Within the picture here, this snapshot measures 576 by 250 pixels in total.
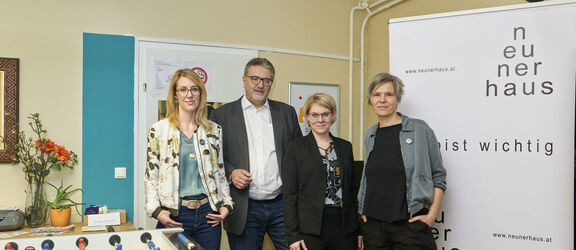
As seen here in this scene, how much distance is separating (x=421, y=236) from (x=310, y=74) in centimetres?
217

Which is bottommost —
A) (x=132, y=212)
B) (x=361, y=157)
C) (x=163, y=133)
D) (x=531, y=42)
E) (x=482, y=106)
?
(x=132, y=212)

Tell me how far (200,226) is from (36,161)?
4.72 ft

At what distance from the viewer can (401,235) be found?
76.0 inches

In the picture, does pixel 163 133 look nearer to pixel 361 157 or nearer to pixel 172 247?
pixel 172 247

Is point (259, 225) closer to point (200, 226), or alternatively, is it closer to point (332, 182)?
point (200, 226)

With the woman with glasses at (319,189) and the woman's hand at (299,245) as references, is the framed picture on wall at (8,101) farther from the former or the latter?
the woman's hand at (299,245)

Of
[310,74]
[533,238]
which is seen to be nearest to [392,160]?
[533,238]

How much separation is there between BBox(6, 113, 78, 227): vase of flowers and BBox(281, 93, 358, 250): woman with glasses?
162 cm

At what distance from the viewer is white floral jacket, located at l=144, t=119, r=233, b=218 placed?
195cm

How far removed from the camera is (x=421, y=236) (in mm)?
1932

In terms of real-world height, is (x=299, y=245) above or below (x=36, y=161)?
below

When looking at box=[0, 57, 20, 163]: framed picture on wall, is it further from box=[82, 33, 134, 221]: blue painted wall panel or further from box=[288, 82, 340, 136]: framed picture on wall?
box=[288, 82, 340, 136]: framed picture on wall

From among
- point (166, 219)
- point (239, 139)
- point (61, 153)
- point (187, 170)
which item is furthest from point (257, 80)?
point (61, 153)

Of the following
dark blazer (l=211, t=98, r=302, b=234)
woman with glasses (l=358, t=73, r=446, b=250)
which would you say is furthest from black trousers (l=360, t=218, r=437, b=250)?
dark blazer (l=211, t=98, r=302, b=234)
